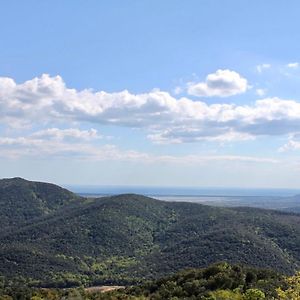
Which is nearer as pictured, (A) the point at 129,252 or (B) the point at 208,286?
(B) the point at 208,286

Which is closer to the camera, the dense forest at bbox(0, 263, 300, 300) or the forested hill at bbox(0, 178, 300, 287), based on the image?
the dense forest at bbox(0, 263, 300, 300)

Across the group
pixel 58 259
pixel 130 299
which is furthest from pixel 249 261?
pixel 130 299

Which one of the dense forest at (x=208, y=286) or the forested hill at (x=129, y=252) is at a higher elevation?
the dense forest at (x=208, y=286)

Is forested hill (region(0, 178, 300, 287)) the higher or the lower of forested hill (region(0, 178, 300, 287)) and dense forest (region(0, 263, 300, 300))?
the lower

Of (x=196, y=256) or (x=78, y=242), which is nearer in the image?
(x=196, y=256)

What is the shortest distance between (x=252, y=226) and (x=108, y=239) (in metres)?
54.1

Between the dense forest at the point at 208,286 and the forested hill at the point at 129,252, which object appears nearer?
the dense forest at the point at 208,286

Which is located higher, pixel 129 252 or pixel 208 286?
pixel 208 286

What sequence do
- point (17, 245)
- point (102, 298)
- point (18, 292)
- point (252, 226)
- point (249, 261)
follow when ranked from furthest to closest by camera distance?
point (252, 226)
point (17, 245)
point (249, 261)
point (18, 292)
point (102, 298)

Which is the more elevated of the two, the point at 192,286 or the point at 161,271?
the point at 192,286

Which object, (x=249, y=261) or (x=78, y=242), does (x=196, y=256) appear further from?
(x=78, y=242)

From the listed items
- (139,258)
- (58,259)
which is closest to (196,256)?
(139,258)

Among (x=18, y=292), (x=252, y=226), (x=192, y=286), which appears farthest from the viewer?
(x=252, y=226)

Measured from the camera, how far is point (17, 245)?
570 ft
